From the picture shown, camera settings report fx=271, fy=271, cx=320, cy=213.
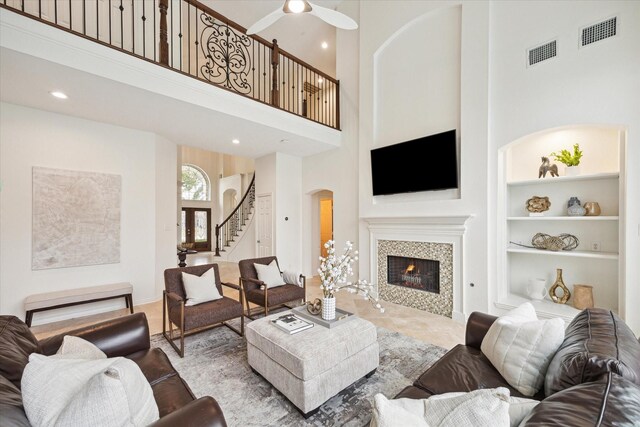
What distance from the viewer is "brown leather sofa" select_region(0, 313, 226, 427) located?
1.07 metres

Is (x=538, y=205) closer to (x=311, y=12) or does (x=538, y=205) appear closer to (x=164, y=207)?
(x=311, y=12)

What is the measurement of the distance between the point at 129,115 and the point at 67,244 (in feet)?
6.70

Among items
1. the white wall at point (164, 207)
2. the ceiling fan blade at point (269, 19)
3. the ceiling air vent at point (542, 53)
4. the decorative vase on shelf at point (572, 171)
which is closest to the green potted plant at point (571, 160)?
the decorative vase on shelf at point (572, 171)

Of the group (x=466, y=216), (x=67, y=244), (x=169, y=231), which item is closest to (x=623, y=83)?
(x=466, y=216)

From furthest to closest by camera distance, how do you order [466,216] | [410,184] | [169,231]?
[169,231]
[410,184]
[466,216]

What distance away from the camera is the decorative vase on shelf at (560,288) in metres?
3.38

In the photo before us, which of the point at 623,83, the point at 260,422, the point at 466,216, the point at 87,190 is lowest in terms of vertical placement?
the point at 260,422

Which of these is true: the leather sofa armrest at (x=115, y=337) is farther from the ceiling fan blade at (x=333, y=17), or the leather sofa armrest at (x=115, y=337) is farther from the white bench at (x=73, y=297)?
the ceiling fan blade at (x=333, y=17)

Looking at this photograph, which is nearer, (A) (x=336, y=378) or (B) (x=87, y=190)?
(A) (x=336, y=378)

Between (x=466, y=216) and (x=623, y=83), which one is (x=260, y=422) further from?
(x=623, y=83)

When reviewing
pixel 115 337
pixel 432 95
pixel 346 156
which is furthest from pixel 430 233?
pixel 115 337

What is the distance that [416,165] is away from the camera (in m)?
4.31

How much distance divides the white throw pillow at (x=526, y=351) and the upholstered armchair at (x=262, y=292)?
2.61 metres

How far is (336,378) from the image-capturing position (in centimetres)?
209
